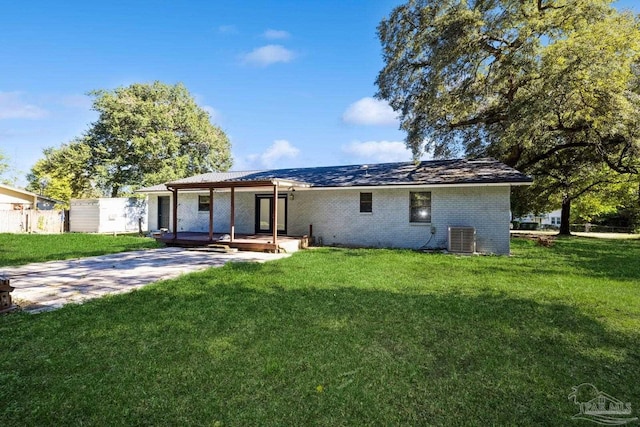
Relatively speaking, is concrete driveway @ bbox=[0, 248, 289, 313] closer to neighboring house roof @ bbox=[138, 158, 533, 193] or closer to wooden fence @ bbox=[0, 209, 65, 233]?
neighboring house roof @ bbox=[138, 158, 533, 193]

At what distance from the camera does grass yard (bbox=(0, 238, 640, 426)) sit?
2.64 meters

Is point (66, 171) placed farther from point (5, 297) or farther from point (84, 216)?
point (5, 297)

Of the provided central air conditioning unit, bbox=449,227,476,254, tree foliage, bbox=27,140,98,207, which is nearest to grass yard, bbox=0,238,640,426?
central air conditioning unit, bbox=449,227,476,254

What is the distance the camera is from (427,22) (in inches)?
515

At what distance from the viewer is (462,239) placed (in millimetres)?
11812

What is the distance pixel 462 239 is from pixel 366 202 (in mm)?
4049

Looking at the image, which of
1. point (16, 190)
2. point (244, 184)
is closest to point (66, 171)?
point (16, 190)

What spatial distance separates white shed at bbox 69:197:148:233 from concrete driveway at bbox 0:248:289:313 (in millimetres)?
12551

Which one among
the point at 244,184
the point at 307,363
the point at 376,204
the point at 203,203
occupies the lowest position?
the point at 307,363

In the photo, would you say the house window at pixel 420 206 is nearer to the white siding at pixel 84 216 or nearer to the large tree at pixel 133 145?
the white siding at pixel 84 216

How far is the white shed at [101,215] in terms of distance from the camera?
21.7 metres

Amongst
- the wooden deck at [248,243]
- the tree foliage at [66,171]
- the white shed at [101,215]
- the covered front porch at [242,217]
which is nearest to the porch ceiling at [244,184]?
the covered front porch at [242,217]

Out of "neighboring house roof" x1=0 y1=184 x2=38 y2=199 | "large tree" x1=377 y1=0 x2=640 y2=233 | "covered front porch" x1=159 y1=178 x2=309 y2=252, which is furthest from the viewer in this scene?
"neighboring house roof" x1=0 y1=184 x2=38 y2=199

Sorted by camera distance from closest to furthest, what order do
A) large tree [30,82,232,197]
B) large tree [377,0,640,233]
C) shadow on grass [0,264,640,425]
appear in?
shadow on grass [0,264,640,425], large tree [377,0,640,233], large tree [30,82,232,197]
